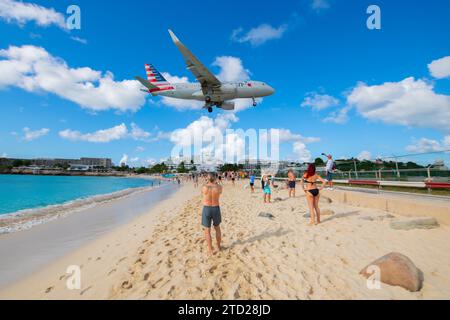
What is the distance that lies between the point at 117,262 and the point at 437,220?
27.0 feet

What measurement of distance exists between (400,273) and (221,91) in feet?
46.7

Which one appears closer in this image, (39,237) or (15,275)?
(15,275)

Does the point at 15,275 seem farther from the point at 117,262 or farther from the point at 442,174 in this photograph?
the point at 442,174

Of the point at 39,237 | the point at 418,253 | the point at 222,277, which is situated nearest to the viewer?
the point at 222,277

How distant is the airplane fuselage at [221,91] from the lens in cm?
1586

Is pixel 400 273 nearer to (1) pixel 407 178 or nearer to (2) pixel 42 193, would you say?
(1) pixel 407 178

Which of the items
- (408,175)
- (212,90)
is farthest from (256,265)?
(212,90)

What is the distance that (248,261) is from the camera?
15.1ft

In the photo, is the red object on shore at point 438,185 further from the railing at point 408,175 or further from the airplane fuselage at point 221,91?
the airplane fuselage at point 221,91

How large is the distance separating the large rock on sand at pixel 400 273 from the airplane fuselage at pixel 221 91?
13936 mm

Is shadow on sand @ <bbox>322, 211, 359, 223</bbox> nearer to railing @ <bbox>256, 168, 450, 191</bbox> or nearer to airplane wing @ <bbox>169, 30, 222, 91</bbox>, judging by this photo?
railing @ <bbox>256, 168, 450, 191</bbox>

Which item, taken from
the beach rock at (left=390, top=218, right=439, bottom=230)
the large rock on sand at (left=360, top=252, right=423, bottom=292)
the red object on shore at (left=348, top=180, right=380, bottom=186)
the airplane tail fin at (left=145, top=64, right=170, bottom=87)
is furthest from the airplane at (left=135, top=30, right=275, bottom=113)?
the large rock on sand at (left=360, top=252, right=423, bottom=292)
